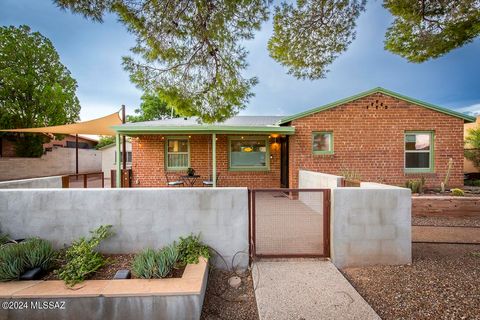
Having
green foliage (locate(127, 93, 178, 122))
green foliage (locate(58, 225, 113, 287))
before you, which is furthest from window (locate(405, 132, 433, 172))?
green foliage (locate(127, 93, 178, 122))

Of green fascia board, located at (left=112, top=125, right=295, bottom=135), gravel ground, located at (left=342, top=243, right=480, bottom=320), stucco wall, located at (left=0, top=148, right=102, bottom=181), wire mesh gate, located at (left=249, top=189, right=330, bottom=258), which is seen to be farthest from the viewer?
stucco wall, located at (left=0, top=148, right=102, bottom=181)

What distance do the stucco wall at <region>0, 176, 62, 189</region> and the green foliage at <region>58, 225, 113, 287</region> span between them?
2203mm

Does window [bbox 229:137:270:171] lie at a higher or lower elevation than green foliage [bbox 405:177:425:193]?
higher

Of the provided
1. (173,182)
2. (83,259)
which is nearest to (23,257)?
(83,259)

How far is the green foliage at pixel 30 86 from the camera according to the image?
15672mm

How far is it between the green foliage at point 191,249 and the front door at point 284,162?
6.53 m

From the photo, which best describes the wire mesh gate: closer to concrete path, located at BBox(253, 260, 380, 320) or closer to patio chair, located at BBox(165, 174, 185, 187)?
concrete path, located at BBox(253, 260, 380, 320)

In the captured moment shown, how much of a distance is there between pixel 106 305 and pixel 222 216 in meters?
1.78

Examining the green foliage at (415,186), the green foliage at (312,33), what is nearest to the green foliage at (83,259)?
the green foliage at (312,33)

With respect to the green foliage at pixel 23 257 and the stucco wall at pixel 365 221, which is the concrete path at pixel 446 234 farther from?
the green foliage at pixel 23 257

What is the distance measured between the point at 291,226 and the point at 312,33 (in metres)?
4.75

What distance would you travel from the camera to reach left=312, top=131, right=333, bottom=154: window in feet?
28.8

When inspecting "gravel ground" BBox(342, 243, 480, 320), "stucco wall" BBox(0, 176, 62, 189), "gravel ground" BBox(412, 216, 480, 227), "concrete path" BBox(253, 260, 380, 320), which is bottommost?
"gravel ground" BBox(342, 243, 480, 320)

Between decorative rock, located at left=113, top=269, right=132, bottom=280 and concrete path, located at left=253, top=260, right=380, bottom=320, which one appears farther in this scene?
decorative rock, located at left=113, top=269, right=132, bottom=280
